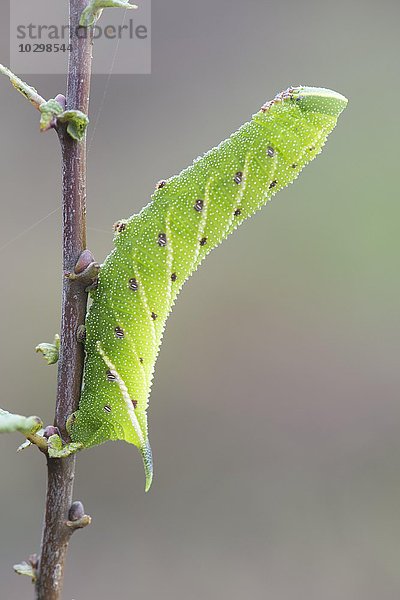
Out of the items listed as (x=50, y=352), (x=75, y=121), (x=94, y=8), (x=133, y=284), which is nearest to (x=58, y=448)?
(x=50, y=352)

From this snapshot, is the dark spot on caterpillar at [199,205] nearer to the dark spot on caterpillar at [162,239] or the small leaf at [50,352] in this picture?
the dark spot on caterpillar at [162,239]

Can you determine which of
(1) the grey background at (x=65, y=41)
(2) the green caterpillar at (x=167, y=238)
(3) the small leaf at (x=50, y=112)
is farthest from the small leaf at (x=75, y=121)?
(1) the grey background at (x=65, y=41)

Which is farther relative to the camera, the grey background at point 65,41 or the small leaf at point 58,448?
the grey background at point 65,41

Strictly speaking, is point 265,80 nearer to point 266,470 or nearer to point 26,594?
point 266,470

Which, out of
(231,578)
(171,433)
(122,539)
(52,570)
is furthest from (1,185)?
(52,570)

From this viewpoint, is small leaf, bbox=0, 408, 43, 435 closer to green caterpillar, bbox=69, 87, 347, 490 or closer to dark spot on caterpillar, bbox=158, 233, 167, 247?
green caterpillar, bbox=69, 87, 347, 490

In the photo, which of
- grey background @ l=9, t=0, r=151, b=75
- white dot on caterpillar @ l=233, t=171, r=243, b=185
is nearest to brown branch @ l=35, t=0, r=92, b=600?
white dot on caterpillar @ l=233, t=171, r=243, b=185

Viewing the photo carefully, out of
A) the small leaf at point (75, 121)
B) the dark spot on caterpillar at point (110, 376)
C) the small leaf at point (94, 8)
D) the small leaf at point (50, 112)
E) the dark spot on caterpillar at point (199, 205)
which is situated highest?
the small leaf at point (94, 8)
